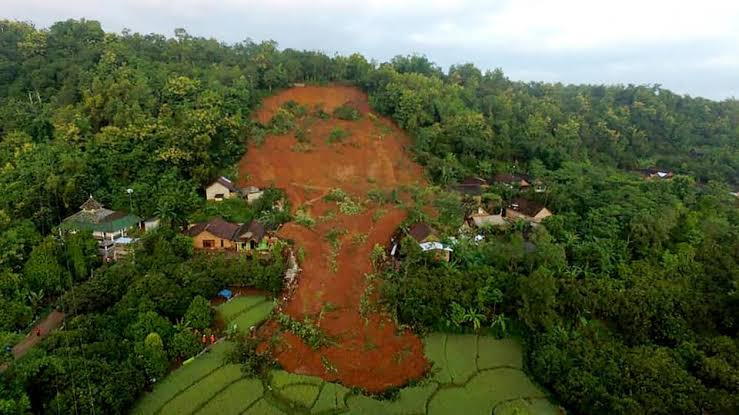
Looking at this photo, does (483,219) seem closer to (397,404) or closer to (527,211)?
(527,211)

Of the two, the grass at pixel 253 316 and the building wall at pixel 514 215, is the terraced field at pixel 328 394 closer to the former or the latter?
the grass at pixel 253 316

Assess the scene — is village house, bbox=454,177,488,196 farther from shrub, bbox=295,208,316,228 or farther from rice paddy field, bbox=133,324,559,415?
rice paddy field, bbox=133,324,559,415

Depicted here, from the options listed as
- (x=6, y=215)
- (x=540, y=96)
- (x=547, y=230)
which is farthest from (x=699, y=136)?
(x=6, y=215)

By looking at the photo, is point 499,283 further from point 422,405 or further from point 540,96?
point 540,96

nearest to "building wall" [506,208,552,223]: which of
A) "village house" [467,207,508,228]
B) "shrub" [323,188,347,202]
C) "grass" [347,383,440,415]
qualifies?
"village house" [467,207,508,228]

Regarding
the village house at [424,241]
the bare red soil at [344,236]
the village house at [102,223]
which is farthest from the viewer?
the village house at [102,223]

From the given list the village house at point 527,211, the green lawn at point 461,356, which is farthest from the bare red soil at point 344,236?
the village house at point 527,211
